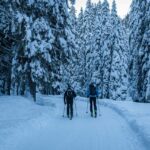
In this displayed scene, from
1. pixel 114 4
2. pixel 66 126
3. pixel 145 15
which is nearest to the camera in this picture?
pixel 66 126

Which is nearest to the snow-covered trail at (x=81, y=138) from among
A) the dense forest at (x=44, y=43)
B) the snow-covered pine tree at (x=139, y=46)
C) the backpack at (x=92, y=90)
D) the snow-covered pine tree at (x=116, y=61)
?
the backpack at (x=92, y=90)

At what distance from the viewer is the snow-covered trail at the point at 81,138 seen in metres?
10.6

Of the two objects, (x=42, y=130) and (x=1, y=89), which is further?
(x=1, y=89)

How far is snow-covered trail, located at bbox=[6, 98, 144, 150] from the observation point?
1065cm

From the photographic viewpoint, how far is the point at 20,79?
2516cm

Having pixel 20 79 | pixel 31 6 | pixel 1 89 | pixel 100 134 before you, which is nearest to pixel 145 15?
pixel 31 6

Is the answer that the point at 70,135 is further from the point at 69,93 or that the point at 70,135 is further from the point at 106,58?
the point at 106,58

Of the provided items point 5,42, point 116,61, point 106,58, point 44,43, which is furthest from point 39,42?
point 116,61

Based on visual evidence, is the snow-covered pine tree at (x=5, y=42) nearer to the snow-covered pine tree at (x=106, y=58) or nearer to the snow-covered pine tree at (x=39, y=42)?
the snow-covered pine tree at (x=39, y=42)

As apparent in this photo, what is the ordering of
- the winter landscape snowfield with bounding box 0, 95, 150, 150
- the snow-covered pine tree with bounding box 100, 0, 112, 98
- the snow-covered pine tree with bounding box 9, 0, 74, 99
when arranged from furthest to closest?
the snow-covered pine tree with bounding box 100, 0, 112, 98, the snow-covered pine tree with bounding box 9, 0, 74, 99, the winter landscape snowfield with bounding box 0, 95, 150, 150

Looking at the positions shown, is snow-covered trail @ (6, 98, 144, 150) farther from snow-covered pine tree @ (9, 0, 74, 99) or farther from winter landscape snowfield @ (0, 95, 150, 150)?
snow-covered pine tree @ (9, 0, 74, 99)

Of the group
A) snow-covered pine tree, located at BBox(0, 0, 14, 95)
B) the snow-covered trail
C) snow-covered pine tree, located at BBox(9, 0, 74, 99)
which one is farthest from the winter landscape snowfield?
snow-covered pine tree, located at BBox(9, 0, 74, 99)

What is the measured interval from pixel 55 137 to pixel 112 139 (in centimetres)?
216

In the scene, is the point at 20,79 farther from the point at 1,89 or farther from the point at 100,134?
the point at 100,134
